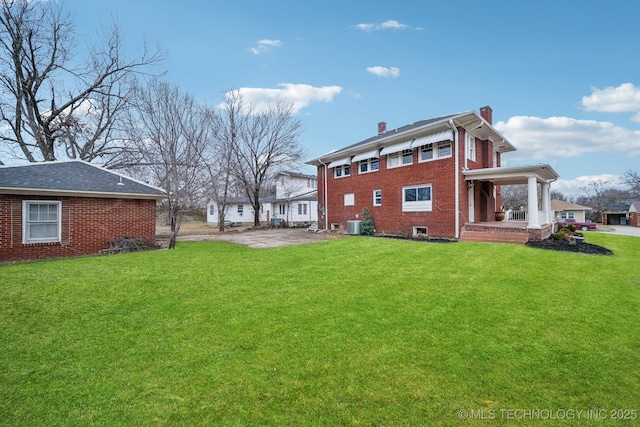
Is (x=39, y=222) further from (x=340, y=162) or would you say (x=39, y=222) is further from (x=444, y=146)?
(x=444, y=146)

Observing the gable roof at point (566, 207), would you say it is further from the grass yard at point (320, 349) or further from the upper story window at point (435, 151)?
the grass yard at point (320, 349)

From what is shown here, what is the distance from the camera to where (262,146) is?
26906 mm

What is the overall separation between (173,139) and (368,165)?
11324 mm

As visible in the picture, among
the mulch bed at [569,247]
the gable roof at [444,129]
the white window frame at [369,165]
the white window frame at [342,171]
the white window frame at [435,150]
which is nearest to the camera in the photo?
the mulch bed at [569,247]

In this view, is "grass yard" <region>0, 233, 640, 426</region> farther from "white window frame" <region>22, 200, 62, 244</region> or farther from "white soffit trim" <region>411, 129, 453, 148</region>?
"white soffit trim" <region>411, 129, 453, 148</region>

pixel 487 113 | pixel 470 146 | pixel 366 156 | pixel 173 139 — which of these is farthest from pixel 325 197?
pixel 487 113

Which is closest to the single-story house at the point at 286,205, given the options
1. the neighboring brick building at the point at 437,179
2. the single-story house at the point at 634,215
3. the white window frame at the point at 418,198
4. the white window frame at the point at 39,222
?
the neighboring brick building at the point at 437,179

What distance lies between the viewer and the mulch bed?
1037 cm

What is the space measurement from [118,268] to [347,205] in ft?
47.4

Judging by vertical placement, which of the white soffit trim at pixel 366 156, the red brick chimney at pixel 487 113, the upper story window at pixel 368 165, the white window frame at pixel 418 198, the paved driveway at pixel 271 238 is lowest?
the paved driveway at pixel 271 238

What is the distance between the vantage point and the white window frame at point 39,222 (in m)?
10.1

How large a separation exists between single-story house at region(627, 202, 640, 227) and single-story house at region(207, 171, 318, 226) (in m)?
50.7

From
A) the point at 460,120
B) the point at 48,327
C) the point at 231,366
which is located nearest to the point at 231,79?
the point at 460,120

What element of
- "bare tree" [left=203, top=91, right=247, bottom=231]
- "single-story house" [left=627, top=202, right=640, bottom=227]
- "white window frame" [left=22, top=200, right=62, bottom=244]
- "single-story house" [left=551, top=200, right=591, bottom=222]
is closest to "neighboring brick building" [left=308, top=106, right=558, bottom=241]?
"bare tree" [left=203, top=91, right=247, bottom=231]
